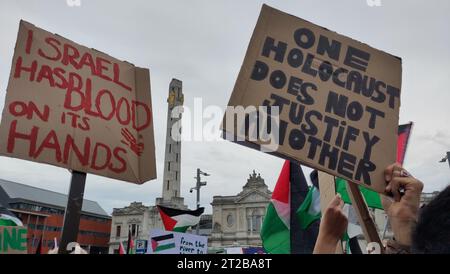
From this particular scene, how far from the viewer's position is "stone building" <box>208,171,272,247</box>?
39.4m

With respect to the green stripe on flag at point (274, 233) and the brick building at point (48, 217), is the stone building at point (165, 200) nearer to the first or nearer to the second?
the brick building at point (48, 217)

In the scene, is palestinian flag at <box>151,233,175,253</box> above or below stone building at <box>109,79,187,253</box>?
below

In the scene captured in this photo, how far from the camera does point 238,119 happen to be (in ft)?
5.39

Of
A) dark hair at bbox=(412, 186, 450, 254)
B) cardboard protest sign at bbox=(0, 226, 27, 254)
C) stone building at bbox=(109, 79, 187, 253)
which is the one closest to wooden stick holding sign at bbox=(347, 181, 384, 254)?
dark hair at bbox=(412, 186, 450, 254)

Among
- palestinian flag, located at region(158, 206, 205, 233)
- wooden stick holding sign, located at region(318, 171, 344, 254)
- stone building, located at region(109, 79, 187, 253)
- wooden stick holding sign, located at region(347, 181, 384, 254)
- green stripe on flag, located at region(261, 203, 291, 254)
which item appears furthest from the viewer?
stone building, located at region(109, 79, 187, 253)

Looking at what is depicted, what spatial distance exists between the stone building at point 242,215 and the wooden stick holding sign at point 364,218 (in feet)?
124

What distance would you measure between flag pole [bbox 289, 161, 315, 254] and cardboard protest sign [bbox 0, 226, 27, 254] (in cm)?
313

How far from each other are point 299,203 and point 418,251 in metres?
4.04

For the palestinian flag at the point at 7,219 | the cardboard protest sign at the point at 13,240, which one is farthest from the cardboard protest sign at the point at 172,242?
the cardboard protest sign at the point at 13,240

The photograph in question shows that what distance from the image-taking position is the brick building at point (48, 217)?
43.6 metres

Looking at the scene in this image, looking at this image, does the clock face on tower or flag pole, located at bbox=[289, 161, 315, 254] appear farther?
the clock face on tower

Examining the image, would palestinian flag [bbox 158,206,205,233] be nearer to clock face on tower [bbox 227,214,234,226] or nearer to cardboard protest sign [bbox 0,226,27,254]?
cardboard protest sign [bbox 0,226,27,254]
